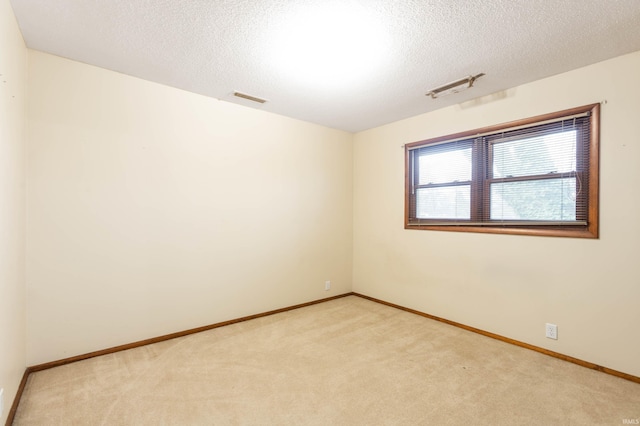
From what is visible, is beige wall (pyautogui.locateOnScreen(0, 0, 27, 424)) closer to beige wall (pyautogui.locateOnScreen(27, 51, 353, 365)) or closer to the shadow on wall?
beige wall (pyautogui.locateOnScreen(27, 51, 353, 365))

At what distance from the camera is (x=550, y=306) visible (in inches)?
101

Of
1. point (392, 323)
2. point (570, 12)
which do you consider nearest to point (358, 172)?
point (392, 323)

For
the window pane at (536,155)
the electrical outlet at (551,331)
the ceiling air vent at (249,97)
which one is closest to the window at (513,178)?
the window pane at (536,155)

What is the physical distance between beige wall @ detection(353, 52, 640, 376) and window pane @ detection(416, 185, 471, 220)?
0.22m

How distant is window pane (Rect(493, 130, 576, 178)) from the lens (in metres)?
2.53

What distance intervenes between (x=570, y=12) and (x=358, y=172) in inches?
114

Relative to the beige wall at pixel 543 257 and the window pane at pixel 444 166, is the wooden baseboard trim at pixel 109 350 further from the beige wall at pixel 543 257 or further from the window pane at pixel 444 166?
the window pane at pixel 444 166

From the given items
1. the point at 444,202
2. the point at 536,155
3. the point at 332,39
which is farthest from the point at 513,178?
the point at 332,39

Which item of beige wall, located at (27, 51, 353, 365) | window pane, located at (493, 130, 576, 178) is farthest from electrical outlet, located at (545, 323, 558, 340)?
beige wall, located at (27, 51, 353, 365)

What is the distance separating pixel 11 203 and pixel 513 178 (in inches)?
154

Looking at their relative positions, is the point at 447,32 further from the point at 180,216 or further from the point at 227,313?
the point at 227,313

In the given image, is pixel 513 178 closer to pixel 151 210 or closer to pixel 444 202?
pixel 444 202

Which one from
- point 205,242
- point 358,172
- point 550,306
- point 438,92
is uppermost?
point 438,92

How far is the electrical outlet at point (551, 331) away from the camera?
2527 millimetres
